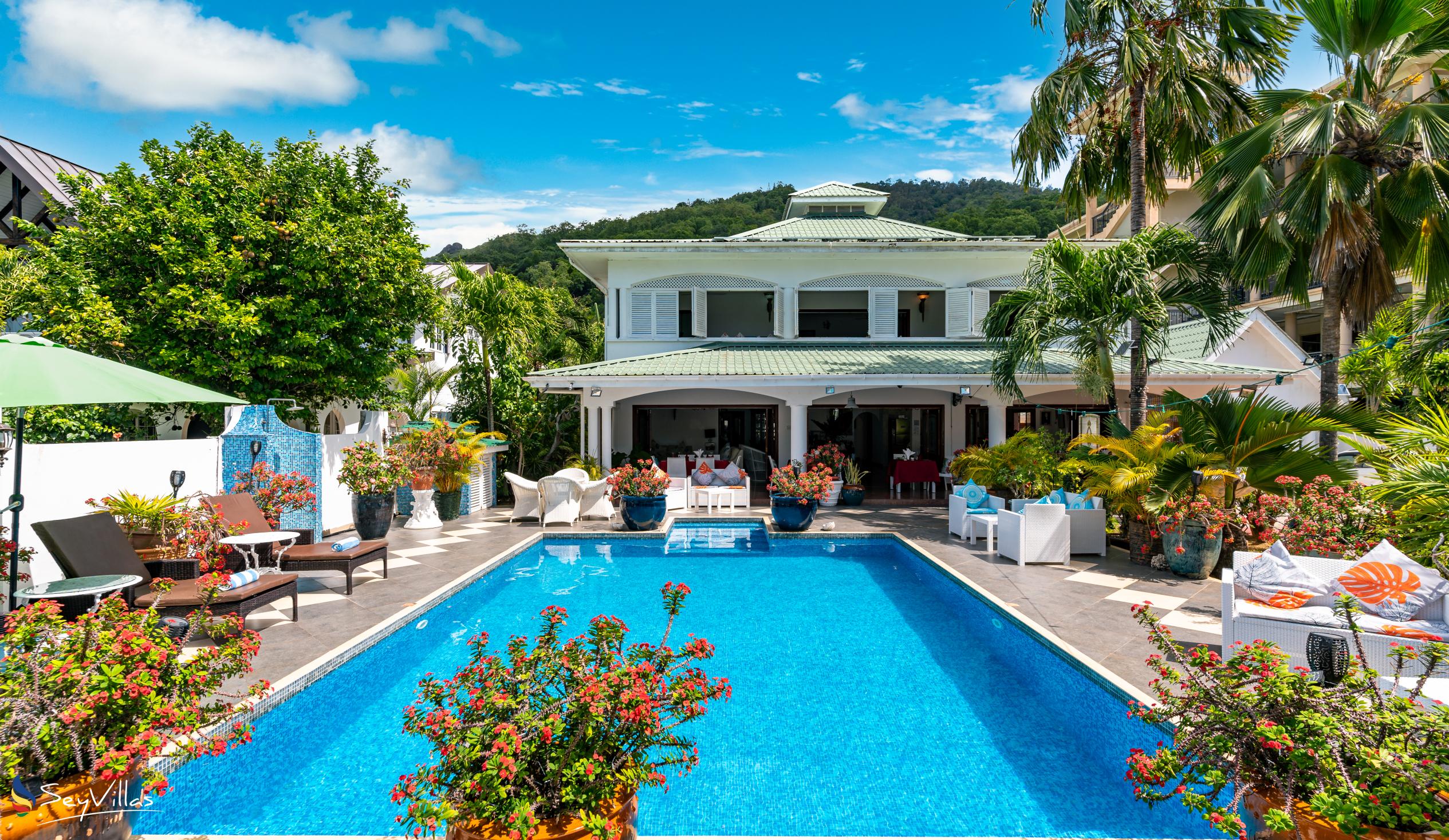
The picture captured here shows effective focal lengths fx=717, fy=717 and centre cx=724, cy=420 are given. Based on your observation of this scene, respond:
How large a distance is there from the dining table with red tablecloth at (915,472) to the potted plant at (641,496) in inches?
240

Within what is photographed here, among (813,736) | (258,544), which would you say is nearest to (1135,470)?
(813,736)

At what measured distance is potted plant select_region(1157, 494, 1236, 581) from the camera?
809 centimetres

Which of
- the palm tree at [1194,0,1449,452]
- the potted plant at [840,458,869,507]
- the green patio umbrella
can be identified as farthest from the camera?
the potted plant at [840,458,869,507]

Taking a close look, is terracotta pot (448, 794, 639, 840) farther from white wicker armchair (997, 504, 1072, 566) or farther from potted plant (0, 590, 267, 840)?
white wicker armchair (997, 504, 1072, 566)

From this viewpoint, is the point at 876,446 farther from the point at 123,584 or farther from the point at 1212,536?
the point at 123,584

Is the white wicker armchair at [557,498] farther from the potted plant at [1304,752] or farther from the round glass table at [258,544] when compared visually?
the potted plant at [1304,752]

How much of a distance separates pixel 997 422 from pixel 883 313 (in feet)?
12.6

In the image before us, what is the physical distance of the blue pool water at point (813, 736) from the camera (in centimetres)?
385

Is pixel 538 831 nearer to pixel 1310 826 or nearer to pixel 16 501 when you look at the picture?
pixel 1310 826

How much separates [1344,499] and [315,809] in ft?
28.6

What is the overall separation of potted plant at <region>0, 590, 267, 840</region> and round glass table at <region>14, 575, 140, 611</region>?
105 inches

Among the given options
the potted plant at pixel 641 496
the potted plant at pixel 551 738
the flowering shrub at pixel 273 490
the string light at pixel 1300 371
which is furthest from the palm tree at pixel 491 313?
the potted plant at pixel 551 738

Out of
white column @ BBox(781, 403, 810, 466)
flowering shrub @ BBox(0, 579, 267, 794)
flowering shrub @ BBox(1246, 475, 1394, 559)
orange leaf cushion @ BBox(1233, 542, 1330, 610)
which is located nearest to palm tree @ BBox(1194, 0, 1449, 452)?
flowering shrub @ BBox(1246, 475, 1394, 559)

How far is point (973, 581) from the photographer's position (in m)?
8.18
